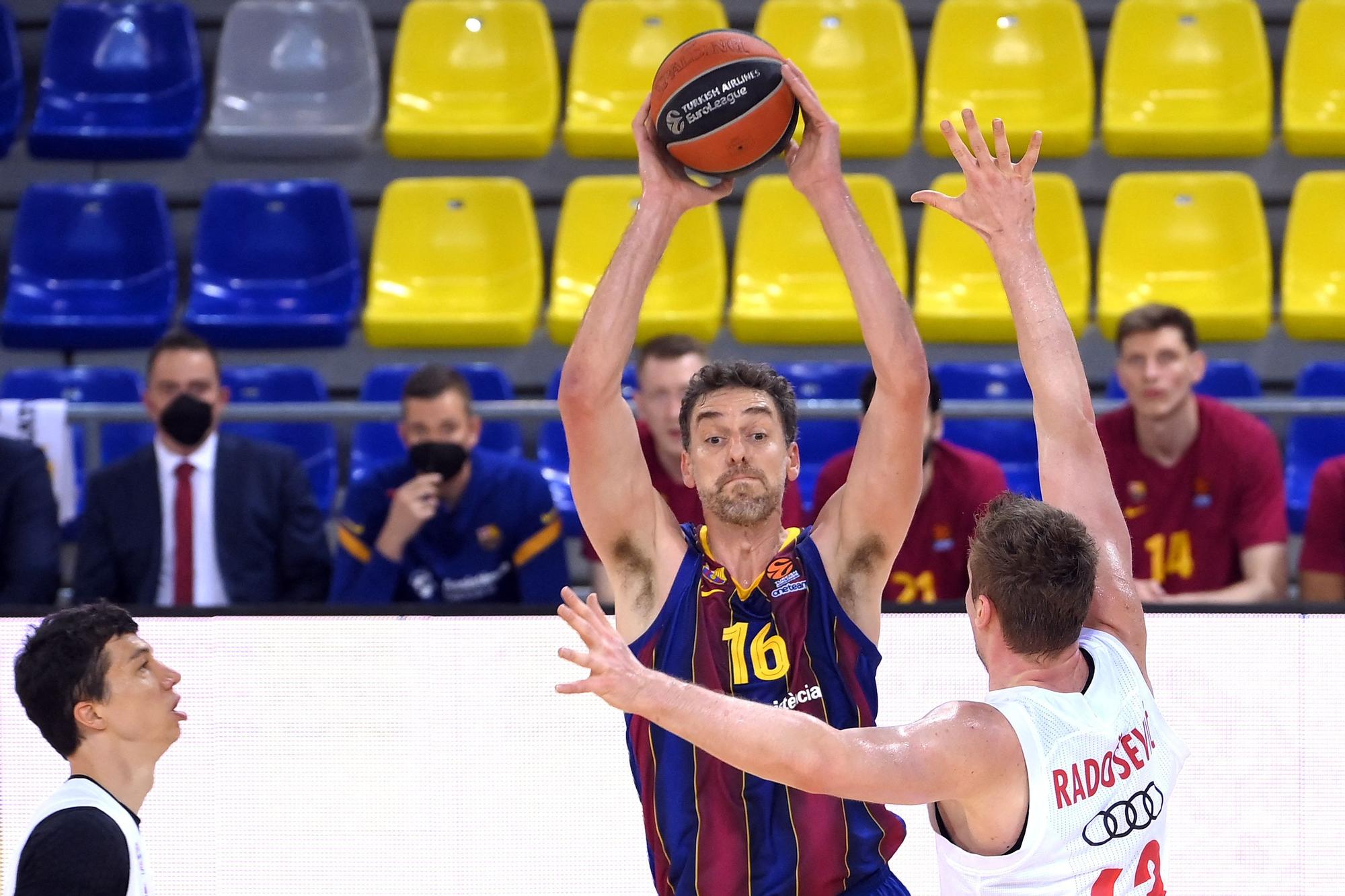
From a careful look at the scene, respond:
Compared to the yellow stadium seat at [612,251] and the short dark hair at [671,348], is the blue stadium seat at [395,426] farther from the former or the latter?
the short dark hair at [671,348]

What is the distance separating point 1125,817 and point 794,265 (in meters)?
5.56

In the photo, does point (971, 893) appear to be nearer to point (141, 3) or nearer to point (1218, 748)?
point (1218, 748)

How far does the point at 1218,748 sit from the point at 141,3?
293 inches

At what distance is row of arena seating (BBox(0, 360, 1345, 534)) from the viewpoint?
293 inches

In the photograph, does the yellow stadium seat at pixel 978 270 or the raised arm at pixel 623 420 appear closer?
the raised arm at pixel 623 420

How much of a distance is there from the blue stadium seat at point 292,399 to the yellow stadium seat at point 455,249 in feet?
2.24

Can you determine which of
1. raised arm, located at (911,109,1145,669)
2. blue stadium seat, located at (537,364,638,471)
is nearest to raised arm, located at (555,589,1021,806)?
raised arm, located at (911,109,1145,669)

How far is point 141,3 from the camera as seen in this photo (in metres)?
9.32

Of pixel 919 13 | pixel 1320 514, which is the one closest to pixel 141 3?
pixel 919 13

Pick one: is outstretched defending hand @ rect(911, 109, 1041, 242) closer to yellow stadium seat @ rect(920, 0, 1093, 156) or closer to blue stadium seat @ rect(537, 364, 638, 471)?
blue stadium seat @ rect(537, 364, 638, 471)

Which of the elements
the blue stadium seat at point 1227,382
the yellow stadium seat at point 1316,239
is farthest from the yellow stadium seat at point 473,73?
the yellow stadium seat at point 1316,239

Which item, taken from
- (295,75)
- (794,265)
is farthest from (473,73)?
(794,265)

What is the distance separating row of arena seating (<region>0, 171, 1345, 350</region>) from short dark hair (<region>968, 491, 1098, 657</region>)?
4.85m

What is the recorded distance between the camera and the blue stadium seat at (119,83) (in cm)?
892
